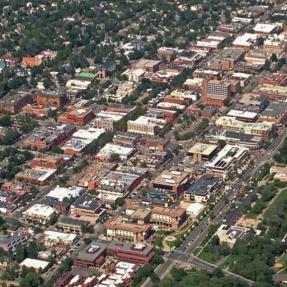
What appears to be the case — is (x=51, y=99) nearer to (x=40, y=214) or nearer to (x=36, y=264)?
(x=40, y=214)

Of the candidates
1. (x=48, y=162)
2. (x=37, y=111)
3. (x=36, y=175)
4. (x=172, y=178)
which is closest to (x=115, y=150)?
(x=48, y=162)

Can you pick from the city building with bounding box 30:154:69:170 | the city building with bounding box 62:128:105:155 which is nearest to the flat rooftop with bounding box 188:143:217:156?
the city building with bounding box 62:128:105:155

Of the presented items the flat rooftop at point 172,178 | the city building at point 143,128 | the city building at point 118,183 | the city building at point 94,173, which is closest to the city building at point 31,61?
the city building at point 143,128

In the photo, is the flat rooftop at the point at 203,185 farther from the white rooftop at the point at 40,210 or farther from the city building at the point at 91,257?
the city building at the point at 91,257

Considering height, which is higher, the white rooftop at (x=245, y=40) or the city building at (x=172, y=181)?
the city building at (x=172, y=181)

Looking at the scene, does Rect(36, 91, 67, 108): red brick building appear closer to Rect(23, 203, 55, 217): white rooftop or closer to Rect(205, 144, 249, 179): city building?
Rect(205, 144, 249, 179): city building

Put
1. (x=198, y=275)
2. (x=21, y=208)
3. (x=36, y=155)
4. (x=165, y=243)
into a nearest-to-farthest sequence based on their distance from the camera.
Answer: (x=198, y=275) → (x=165, y=243) → (x=21, y=208) → (x=36, y=155)

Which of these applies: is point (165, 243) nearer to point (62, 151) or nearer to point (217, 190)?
point (217, 190)

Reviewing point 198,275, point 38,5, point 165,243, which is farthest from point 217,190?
point 38,5

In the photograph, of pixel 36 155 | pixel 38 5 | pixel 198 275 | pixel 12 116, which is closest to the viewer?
pixel 198 275
